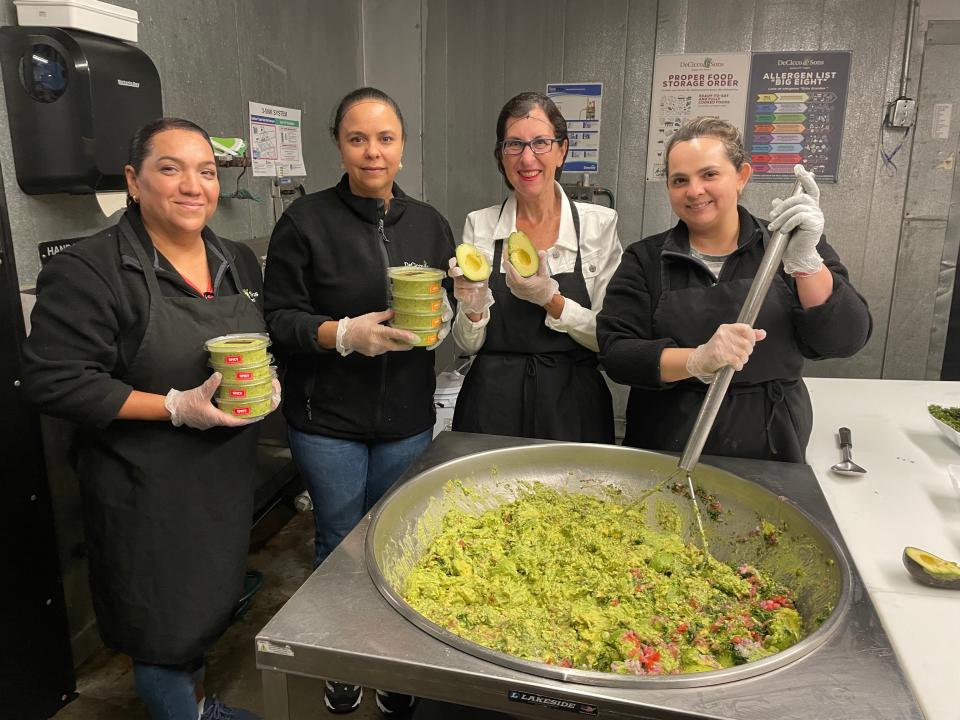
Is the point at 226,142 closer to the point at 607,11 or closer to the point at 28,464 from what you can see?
the point at 28,464

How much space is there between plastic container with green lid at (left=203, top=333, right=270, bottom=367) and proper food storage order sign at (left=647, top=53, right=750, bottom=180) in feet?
8.79

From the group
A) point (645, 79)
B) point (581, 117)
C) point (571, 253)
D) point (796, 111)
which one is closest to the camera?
point (571, 253)

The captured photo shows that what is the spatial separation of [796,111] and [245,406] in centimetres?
326

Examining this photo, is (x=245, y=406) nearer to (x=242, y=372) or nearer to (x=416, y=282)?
(x=242, y=372)

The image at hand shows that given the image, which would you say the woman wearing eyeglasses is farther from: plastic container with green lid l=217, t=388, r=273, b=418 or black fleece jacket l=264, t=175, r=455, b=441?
plastic container with green lid l=217, t=388, r=273, b=418

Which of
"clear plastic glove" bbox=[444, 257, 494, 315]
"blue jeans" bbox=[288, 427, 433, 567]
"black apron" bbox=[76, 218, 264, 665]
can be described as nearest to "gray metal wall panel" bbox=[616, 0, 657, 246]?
"clear plastic glove" bbox=[444, 257, 494, 315]

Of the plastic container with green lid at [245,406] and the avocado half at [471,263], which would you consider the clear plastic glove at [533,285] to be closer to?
the avocado half at [471,263]

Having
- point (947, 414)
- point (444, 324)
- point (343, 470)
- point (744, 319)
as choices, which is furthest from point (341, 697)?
point (947, 414)

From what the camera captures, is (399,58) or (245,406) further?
(399,58)

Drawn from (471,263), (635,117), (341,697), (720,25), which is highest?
(720,25)

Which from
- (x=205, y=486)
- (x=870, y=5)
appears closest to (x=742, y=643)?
(x=205, y=486)

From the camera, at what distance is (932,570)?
4.02 ft

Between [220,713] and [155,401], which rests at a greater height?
[155,401]

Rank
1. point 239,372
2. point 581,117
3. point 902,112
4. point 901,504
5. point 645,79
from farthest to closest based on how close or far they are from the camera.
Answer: point 581,117, point 645,79, point 902,112, point 901,504, point 239,372
